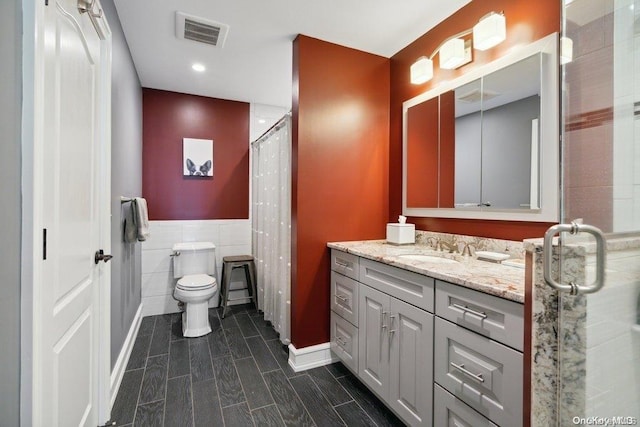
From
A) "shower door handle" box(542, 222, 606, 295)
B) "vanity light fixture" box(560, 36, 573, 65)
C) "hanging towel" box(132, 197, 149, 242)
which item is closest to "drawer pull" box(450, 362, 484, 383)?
"shower door handle" box(542, 222, 606, 295)

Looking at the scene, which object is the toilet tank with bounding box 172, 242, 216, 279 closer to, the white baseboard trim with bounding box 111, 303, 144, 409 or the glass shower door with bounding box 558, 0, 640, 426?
the white baseboard trim with bounding box 111, 303, 144, 409

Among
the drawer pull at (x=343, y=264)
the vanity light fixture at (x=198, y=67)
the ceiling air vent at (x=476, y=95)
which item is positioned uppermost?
the vanity light fixture at (x=198, y=67)

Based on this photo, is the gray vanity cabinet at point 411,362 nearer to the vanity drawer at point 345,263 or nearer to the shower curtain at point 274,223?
the vanity drawer at point 345,263

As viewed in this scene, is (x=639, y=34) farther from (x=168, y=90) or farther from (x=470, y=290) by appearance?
(x=168, y=90)

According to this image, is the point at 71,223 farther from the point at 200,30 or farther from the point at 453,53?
the point at 453,53

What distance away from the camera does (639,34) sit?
84 cm

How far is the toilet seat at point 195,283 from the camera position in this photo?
262 centimetres

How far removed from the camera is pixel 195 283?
2.69 meters

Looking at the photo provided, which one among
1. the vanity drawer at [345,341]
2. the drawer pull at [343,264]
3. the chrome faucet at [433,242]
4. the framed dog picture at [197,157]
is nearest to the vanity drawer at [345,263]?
the drawer pull at [343,264]

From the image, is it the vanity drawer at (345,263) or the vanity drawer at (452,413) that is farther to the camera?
the vanity drawer at (345,263)

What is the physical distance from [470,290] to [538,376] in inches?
13.4

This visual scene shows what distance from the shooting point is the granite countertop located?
1.05 m

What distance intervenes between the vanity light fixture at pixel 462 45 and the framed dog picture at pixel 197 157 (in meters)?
2.37

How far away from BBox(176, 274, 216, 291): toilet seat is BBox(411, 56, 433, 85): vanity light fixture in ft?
7.96
